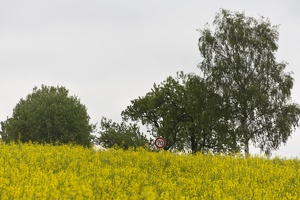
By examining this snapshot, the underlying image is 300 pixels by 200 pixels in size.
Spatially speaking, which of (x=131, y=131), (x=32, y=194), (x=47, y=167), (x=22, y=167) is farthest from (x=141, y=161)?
(x=131, y=131)

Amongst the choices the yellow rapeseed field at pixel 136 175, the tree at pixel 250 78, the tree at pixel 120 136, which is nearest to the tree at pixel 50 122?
the tree at pixel 120 136

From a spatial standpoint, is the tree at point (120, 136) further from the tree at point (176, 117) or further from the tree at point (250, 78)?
the tree at point (250, 78)

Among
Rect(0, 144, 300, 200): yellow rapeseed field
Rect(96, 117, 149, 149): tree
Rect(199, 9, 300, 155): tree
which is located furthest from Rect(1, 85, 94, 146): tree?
Rect(0, 144, 300, 200): yellow rapeseed field

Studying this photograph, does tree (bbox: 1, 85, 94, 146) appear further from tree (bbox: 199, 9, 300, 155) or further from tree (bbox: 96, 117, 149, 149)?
tree (bbox: 199, 9, 300, 155)

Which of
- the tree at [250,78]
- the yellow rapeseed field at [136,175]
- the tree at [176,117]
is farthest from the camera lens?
the tree at [176,117]

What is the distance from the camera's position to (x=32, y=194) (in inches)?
391

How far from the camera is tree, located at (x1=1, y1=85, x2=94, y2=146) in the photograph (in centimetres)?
5084

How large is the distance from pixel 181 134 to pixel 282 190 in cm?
3797

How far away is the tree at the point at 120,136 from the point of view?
54594 mm

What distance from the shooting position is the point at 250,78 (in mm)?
41469

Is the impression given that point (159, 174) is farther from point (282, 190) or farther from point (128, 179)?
point (282, 190)

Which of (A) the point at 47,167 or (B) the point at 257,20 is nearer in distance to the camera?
(A) the point at 47,167

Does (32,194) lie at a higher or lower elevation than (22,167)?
lower

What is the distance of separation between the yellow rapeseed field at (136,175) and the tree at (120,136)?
3320 centimetres
